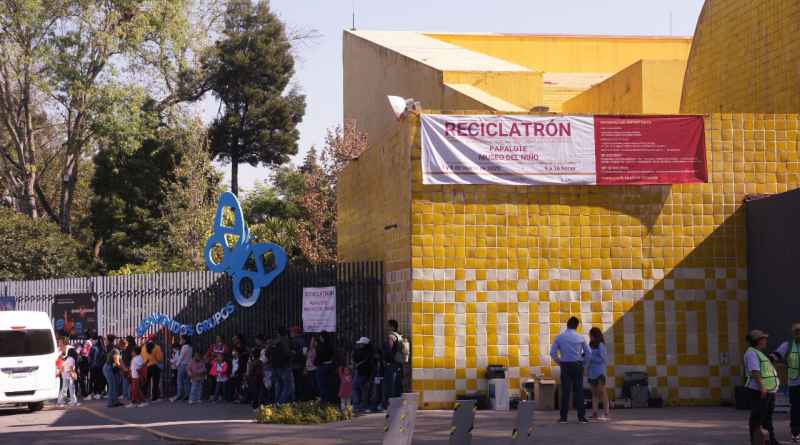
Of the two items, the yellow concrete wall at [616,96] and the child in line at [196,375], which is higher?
the yellow concrete wall at [616,96]

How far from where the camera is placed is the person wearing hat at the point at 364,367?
20938 millimetres

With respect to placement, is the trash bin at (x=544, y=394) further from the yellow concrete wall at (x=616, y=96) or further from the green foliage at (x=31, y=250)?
the green foliage at (x=31, y=250)

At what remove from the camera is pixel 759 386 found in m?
13.8

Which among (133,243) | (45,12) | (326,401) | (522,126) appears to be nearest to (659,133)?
(522,126)

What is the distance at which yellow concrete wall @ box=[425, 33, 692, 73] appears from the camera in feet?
129

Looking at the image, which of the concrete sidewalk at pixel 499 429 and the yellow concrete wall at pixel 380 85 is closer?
the concrete sidewalk at pixel 499 429

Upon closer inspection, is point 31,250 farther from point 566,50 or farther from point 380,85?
point 566,50

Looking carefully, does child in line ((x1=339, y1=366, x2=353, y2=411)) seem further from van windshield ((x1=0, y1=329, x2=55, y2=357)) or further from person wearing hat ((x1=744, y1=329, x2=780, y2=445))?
person wearing hat ((x1=744, y1=329, x2=780, y2=445))

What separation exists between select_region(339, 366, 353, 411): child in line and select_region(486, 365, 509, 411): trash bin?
2725mm

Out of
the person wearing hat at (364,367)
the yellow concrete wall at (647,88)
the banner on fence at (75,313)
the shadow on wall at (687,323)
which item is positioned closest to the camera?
the shadow on wall at (687,323)

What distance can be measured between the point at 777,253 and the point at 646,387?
3.24m

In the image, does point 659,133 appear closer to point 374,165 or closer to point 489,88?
point 374,165

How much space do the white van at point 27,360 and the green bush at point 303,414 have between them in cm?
675

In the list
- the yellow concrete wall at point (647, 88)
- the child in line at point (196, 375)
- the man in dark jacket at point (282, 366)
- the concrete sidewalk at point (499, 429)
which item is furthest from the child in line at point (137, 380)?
the yellow concrete wall at point (647, 88)
